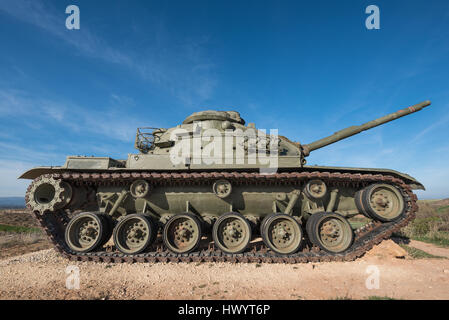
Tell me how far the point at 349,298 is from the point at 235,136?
5.50 metres

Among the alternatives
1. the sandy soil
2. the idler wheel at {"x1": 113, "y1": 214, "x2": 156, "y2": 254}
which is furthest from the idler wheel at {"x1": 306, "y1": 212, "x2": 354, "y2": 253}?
the idler wheel at {"x1": 113, "y1": 214, "x2": 156, "y2": 254}

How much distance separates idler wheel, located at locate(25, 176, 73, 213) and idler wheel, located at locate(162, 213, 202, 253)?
3465 millimetres

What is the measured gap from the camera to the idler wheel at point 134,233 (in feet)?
20.8

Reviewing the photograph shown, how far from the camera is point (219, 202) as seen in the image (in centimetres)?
720

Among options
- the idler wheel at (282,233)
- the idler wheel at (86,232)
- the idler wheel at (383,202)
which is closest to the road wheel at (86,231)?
the idler wheel at (86,232)

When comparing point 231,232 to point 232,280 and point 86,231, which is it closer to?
point 232,280

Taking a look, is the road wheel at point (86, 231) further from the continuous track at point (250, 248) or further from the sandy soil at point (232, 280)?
the sandy soil at point (232, 280)

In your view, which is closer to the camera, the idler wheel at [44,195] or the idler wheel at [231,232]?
the idler wheel at [44,195]

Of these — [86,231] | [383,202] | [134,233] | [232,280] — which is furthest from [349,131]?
[86,231]

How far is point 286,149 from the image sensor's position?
7559mm

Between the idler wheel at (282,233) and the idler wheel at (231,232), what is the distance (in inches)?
23.4

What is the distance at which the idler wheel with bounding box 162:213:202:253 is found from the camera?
6328 mm

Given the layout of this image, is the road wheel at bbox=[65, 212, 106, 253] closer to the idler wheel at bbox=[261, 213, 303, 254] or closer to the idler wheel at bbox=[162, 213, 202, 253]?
the idler wheel at bbox=[162, 213, 202, 253]

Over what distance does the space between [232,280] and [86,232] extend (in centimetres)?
513
